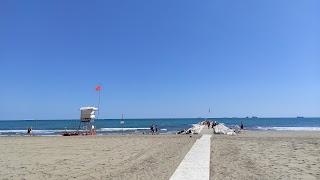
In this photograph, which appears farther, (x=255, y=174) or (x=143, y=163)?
(x=143, y=163)

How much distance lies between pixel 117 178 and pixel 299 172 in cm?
579

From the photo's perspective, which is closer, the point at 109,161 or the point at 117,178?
the point at 117,178

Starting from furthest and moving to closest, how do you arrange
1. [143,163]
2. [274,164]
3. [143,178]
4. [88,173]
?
1. [143,163]
2. [274,164]
3. [88,173]
4. [143,178]

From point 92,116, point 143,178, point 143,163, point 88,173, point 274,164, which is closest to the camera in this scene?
point 143,178

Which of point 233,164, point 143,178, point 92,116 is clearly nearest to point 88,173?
point 143,178

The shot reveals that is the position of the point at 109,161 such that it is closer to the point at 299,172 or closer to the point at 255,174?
the point at 255,174

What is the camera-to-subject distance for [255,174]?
9.23 meters

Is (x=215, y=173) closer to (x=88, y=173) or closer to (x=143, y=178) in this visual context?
(x=143, y=178)

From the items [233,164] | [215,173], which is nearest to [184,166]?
[215,173]

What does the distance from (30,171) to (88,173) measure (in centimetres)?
210

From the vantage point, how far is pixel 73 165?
1138 centimetres

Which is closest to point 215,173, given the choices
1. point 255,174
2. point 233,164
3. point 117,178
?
point 255,174

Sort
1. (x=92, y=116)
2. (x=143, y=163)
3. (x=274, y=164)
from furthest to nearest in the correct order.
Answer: (x=92, y=116), (x=143, y=163), (x=274, y=164)

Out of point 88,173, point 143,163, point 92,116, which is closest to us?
point 88,173
